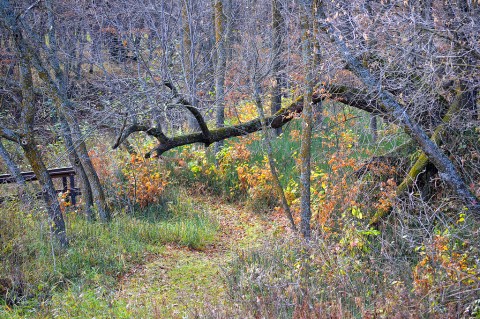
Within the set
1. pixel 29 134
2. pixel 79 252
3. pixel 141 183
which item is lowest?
pixel 79 252

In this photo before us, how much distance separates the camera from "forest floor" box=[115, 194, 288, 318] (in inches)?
251

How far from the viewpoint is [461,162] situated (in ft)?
23.6

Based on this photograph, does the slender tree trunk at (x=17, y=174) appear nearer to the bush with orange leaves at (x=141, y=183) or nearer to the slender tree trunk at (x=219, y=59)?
the bush with orange leaves at (x=141, y=183)

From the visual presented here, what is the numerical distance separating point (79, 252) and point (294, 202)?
3.49 m

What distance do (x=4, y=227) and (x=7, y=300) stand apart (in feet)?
4.70

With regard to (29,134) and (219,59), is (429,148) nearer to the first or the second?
(29,134)

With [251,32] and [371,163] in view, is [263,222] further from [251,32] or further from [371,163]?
[251,32]

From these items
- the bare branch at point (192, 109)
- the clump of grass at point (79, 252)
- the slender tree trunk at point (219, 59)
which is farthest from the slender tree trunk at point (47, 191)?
the slender tree trunk at point (219, 59)

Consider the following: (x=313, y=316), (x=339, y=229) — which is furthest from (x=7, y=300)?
(x=339, y=229)

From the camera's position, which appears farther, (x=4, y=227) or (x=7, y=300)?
(x=4, y=227)

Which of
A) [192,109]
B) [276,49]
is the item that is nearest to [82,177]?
[192,109]

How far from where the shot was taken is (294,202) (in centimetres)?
880

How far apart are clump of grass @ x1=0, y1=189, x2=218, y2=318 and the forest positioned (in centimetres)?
3

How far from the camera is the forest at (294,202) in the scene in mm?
5590
